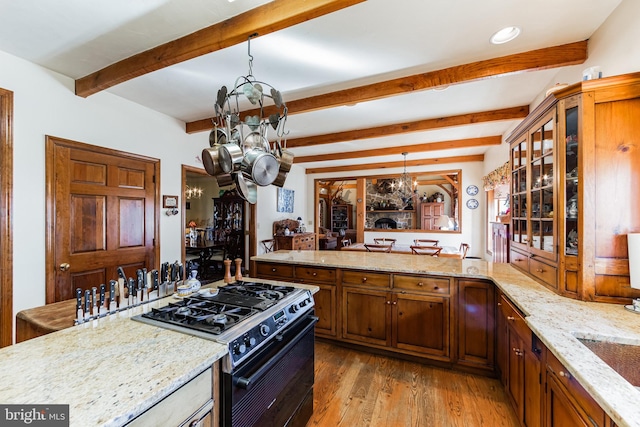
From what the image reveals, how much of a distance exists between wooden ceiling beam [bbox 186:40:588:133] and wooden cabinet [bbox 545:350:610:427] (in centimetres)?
212

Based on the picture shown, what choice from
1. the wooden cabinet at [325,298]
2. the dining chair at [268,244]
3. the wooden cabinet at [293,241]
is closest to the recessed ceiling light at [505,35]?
the wooden cabinet at [325,298]

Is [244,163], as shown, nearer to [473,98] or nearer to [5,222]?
[5,222]

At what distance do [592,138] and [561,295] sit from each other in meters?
0.95

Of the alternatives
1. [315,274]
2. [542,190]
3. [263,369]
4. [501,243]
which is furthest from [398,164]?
[263,369]

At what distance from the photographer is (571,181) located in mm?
1631

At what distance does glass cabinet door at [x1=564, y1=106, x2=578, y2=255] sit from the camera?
1.61 meters

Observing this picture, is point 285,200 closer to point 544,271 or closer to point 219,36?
point 219,36

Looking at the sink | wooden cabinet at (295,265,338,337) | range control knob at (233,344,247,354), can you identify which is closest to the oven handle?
range control knob at (233,344,247,354)

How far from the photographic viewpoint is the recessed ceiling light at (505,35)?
6.16 ft

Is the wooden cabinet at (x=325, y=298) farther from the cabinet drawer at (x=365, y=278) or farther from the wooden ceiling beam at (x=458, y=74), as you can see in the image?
the wooden ceiling beam at (x=458, y=74)

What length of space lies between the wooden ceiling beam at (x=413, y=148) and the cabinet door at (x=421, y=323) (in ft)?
11.4

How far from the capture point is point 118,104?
3.01 meters

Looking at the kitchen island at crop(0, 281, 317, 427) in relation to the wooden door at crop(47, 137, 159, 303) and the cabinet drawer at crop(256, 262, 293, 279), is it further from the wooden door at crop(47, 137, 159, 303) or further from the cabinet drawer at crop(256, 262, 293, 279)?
the wooden door at crop(47, 137, 159, 303)

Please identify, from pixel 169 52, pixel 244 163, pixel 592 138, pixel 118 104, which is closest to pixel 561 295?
pixel 592 138
